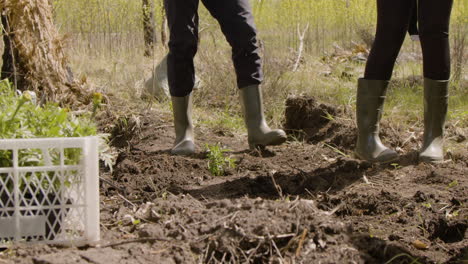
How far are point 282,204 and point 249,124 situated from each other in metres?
1.45

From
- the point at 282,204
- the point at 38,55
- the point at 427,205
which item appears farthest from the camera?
the point at 38,55

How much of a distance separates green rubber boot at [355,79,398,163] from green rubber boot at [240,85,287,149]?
1.46ft

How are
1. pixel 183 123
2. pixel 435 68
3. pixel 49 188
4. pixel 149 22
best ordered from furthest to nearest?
pixel 149 22, pixel 183 123, pixel 435 68, pixel 49 188

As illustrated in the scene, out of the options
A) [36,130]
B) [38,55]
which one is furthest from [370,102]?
[38,55]

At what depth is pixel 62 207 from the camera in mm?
2111

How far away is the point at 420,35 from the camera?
332cm

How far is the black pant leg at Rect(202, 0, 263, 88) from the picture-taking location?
349cm

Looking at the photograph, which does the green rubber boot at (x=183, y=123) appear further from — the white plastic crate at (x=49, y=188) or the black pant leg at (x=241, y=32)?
the white plastic crate at (x=49, y=188)

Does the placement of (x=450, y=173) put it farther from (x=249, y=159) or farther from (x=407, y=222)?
(x=249, y=159)

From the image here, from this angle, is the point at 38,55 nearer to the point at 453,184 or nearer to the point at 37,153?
the point at 37,153

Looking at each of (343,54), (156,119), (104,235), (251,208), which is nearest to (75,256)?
(104,235)

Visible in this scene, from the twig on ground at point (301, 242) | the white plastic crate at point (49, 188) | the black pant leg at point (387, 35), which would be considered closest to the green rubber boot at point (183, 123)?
the black pant leg at point (387, 35)

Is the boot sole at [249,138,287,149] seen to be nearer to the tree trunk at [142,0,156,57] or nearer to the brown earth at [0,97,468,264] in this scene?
the brown earth at [0,97,468,264]

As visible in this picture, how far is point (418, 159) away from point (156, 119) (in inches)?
76.3
